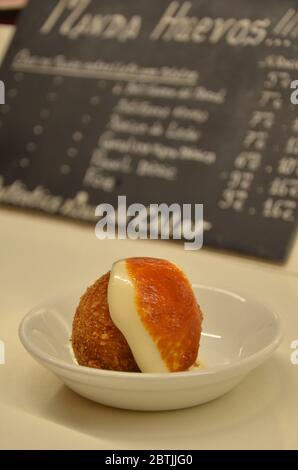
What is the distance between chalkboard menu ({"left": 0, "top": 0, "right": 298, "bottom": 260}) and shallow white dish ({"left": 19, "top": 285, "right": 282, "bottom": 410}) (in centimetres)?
40

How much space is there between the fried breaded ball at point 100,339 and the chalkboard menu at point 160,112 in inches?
23.6

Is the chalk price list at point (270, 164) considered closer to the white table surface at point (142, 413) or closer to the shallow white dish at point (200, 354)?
the white table surface at point (142, 413)

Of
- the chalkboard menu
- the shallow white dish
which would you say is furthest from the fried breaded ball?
the chalkboard menu

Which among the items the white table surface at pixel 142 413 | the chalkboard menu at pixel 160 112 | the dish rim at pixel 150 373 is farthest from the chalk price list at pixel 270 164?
the dish rim at pixel 150 373

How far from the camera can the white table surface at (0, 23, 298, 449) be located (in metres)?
0.79

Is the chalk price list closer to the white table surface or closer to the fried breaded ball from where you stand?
the white table surface

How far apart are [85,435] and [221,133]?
3.09ft

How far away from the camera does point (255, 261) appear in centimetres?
141

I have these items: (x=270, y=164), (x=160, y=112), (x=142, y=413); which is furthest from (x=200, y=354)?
(x=160, y=112)

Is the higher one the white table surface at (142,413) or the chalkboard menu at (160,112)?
the chalkboard menu at (160,112)

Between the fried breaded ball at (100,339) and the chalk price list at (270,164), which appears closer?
the fried breaded ball at (100,339)

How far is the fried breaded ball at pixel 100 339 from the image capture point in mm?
856

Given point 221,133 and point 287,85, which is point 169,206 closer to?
point 221,133
